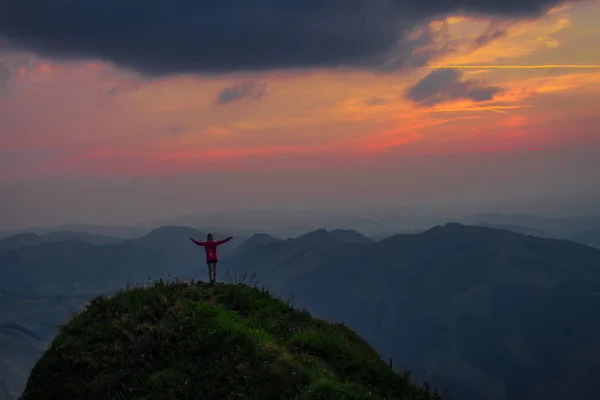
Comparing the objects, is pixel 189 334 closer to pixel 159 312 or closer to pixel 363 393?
pixel 159 312

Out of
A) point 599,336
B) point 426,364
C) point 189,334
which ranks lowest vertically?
point 426,364

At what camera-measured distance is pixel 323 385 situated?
1338 centimetres

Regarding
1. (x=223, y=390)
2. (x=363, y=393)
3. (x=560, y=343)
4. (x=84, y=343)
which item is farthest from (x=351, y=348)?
(x=560, y=343)

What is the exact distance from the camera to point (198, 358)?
51.6 feet

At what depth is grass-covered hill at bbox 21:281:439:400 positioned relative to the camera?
47.0 ft

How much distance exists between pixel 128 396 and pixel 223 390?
2875 millimetres

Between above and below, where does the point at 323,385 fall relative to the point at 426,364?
above

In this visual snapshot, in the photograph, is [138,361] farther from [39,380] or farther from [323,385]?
[323,385]

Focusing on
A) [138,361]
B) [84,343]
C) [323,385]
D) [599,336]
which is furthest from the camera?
[599,336]

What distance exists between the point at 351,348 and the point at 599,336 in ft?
634

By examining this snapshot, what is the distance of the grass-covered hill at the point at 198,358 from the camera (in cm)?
1434

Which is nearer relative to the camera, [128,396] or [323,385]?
[323,385]

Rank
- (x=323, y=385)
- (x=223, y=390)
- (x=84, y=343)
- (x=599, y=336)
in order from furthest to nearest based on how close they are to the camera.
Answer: (x=599, y=336) → (x=84, y=343) → (x=223, y=390) → (x=323, y=385)

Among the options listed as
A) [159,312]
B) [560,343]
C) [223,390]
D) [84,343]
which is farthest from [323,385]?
[560,343]
